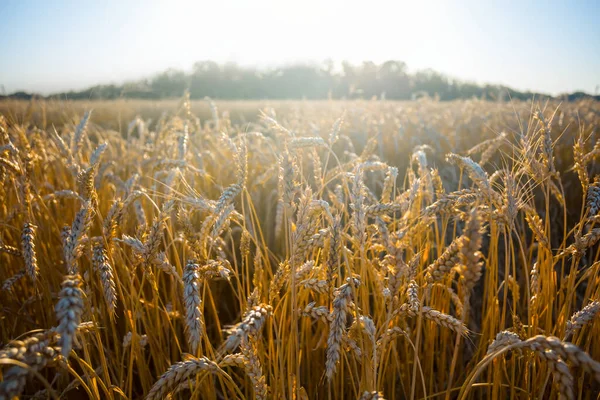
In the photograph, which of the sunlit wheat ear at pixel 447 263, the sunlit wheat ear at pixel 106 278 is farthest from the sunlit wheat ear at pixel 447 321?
the sunlit wheat ear at pixel 106 278

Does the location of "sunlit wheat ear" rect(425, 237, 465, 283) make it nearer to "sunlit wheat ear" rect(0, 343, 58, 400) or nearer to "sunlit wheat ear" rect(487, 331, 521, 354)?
"sunlit wheat ear" rect(487, 331, 521, 354)

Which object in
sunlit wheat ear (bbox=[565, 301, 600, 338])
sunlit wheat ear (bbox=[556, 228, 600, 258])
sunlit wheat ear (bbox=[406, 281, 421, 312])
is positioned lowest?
sunlit wheat ear (bbox=[565, 301, 600, 338])

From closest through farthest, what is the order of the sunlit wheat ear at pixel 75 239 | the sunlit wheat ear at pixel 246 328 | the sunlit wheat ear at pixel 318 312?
Answer: the sunlit wheat ear at pixel 246 328 → the sunlit wheat ear at pixel 75 239 → the sunlit wheat ear at pixel 318 312

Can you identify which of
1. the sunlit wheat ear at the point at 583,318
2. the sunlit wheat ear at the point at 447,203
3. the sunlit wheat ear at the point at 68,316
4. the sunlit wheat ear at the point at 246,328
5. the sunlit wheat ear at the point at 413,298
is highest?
the sunlit wheat ear at the point at 447,203

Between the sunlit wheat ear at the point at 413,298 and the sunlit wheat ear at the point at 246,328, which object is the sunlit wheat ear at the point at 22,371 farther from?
the sunlit wheat ear at the point at 413,298

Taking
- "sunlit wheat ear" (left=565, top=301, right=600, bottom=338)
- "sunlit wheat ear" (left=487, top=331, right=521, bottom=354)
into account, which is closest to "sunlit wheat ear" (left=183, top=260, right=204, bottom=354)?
"sunlit wheat ear" (left=487, top=331, right=521, bottom=354)

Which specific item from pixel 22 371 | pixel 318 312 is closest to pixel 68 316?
pixel 22 371

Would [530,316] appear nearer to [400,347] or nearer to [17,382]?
[400,347]

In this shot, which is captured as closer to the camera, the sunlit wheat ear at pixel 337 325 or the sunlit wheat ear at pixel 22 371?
the sunlit wheat ear at pixel 22 371

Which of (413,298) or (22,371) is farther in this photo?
(413,298)

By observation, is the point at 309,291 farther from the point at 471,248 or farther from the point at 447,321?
the point at 471,248

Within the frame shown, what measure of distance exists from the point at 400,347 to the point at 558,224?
7.72ft

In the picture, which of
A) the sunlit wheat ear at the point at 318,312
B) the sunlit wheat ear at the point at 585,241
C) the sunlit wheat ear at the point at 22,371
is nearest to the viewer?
the sunlit wheat ear at the point at 22,371

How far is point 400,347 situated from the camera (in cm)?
173
